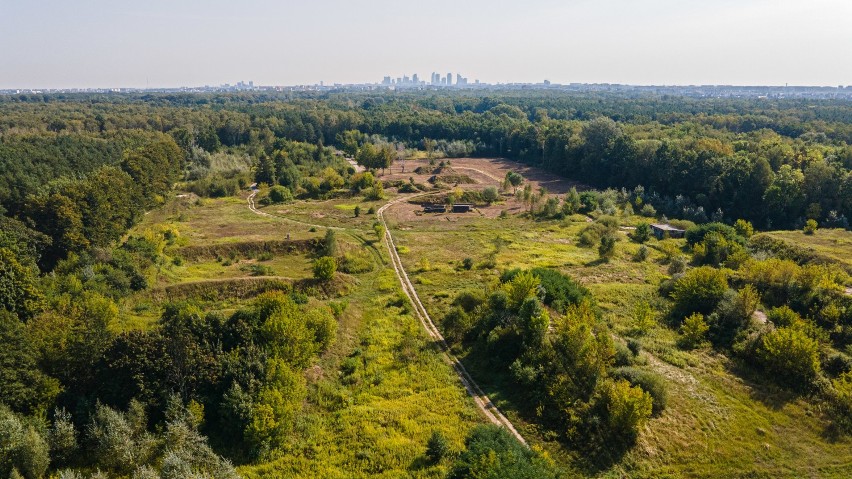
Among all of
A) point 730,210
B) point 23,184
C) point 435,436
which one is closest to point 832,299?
point 435,436

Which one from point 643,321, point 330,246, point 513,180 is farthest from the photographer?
point 513,180

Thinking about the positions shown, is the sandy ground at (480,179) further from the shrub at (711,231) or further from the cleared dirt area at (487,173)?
the shrub at (711,231)

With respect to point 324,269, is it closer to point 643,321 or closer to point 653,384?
point 643,321

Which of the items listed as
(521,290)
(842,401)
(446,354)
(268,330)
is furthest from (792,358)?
(268,330)

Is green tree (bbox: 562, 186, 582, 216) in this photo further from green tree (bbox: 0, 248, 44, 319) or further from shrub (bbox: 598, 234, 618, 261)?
green tree (bbox: 0, 248, 44, 319)

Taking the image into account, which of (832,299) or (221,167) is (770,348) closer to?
(832,299)

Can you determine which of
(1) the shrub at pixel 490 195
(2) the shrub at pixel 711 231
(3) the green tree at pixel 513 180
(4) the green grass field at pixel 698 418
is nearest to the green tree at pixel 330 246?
(4) the green grass field at pixel 698 418

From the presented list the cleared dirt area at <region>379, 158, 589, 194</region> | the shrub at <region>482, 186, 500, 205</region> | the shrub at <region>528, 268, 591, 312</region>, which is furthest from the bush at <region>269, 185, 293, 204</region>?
the shrub at <region>528, 268, 591, 312</region>
